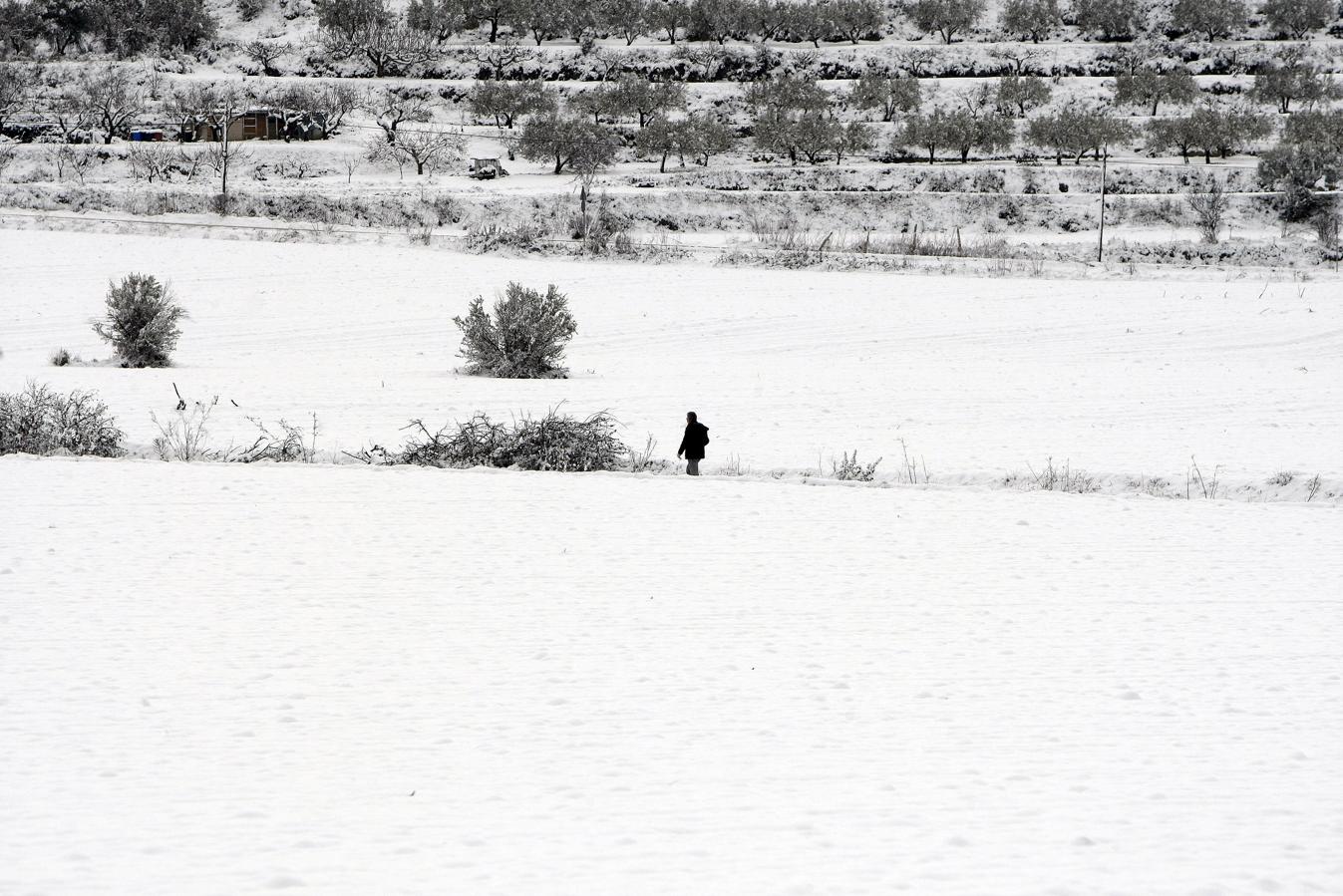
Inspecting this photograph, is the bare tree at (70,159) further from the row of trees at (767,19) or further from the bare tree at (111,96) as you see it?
the row of trees at (767,19)

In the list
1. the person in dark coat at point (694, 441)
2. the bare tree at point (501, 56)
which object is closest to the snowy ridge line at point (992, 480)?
the person in dark coat at point (694, 441)

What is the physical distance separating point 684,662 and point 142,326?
18.3 meters

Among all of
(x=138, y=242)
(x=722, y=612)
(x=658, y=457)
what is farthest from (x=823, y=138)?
(x=722, y=612)

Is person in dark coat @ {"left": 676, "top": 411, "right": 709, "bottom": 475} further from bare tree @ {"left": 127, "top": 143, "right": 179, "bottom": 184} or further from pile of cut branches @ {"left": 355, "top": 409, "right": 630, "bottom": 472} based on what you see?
bare tree @ {"left": 127, "top": 143, "right": 179, "bottom": 184}

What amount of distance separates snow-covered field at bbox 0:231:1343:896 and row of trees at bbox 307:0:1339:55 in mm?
80870

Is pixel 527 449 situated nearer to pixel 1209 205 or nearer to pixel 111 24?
pixel 1209 205

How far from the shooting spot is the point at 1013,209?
186ft

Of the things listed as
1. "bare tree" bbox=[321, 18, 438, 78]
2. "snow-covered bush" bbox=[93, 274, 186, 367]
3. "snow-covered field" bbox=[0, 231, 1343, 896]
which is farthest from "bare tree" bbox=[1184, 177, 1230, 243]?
"bare tree" bbox=[321, 18, 438, 78]

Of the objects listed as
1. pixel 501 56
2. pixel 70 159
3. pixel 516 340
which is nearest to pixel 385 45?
pixel 501 56

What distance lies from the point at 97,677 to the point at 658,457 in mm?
9311

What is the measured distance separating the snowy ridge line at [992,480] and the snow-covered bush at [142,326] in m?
7.63

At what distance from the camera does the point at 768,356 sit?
25.5 metres

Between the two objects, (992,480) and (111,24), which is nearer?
(992,480)

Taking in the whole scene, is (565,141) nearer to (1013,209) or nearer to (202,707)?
(1013,209)
